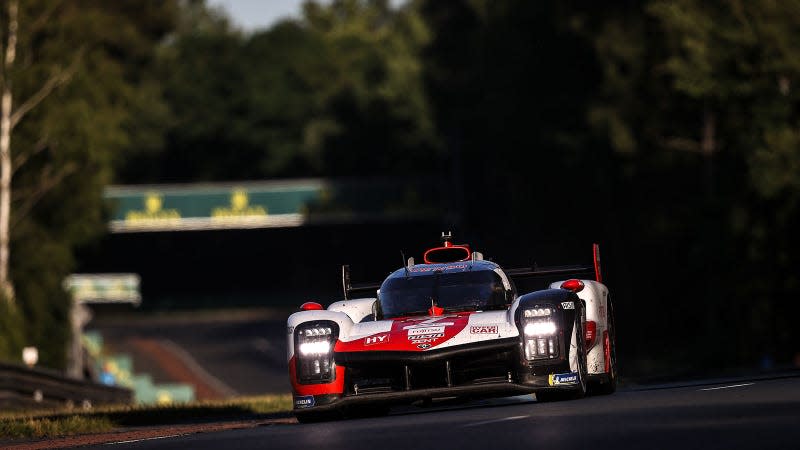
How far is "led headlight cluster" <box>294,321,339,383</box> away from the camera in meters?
16.3

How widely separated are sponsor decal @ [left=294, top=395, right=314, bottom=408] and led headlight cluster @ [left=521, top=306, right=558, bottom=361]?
1914 millimetres

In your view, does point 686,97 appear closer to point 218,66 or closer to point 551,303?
point 551,303

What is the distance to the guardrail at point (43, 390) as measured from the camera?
29.1 meters

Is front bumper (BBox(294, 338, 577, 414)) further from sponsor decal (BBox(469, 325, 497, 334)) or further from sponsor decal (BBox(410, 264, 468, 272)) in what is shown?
sponsor decal (BBox(410, 264, 468, 272))

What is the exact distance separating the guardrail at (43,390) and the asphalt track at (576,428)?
13344mm

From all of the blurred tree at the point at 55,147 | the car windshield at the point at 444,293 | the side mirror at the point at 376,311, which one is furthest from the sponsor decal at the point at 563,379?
the blurred tree at the point at 55,147

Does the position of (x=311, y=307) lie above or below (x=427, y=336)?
above

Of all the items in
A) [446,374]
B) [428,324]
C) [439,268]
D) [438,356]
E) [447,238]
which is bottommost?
[446,374]

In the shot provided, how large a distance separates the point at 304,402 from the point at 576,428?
402 cm

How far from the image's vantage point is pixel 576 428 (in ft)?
42.4

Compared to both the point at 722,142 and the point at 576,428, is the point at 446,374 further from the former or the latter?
the point at 722,142

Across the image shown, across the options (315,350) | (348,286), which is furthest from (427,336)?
(348,286)

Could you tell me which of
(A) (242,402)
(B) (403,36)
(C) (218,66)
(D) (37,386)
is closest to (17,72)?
(D) (37,386)

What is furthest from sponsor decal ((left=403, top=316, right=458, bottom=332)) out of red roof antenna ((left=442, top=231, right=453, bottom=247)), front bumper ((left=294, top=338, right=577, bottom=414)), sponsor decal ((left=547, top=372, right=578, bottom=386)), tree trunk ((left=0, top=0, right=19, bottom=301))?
tree trunk ((left=0, top=0, right=19, bottom=301))
